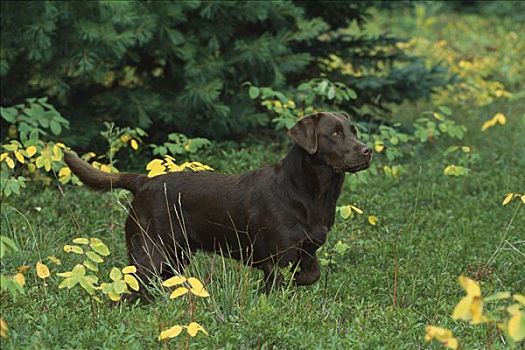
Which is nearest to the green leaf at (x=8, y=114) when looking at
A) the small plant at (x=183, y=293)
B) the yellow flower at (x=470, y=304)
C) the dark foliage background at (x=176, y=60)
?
the dark foliage background at (x=176, y=60)

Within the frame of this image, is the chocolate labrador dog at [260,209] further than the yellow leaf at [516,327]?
Yes

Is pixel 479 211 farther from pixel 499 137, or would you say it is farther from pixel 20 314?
pixel 20 314

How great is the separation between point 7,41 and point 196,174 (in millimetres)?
3369

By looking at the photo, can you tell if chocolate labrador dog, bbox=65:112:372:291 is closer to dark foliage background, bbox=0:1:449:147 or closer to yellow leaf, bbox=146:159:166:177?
yellow leaf, bbox=146:159:166:177

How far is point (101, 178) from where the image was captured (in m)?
5.86

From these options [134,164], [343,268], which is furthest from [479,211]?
[134,164]

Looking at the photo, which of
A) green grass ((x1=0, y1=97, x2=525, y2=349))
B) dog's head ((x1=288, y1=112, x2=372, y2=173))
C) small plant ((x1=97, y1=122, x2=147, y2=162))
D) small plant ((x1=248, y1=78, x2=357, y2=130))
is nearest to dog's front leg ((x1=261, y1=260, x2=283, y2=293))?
green grass ((x1=0, y1=97, x2=525, y2=349))

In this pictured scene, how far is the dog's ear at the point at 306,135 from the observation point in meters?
5.32

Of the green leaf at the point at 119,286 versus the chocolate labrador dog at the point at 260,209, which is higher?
the green leaf at the point at 119,286

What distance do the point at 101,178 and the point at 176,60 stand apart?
12.5 feet

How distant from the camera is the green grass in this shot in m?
→ 4.44

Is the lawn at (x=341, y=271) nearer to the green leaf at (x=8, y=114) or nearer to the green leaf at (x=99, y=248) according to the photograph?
the green leaf at (x=99, y=248)

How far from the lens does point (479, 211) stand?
7.86 m

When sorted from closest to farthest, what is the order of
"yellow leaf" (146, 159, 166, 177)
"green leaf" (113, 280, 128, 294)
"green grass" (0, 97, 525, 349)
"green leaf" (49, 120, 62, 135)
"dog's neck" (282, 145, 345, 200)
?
"green leaf" (113, 280, 128, 294), "green grass" (0, 97, 525, 349), "dog's neck" (282, 145, 345, 200), "yellow leaf" (146, 159, 166, 177), "green leaf" (49, 120, 62, 135)
